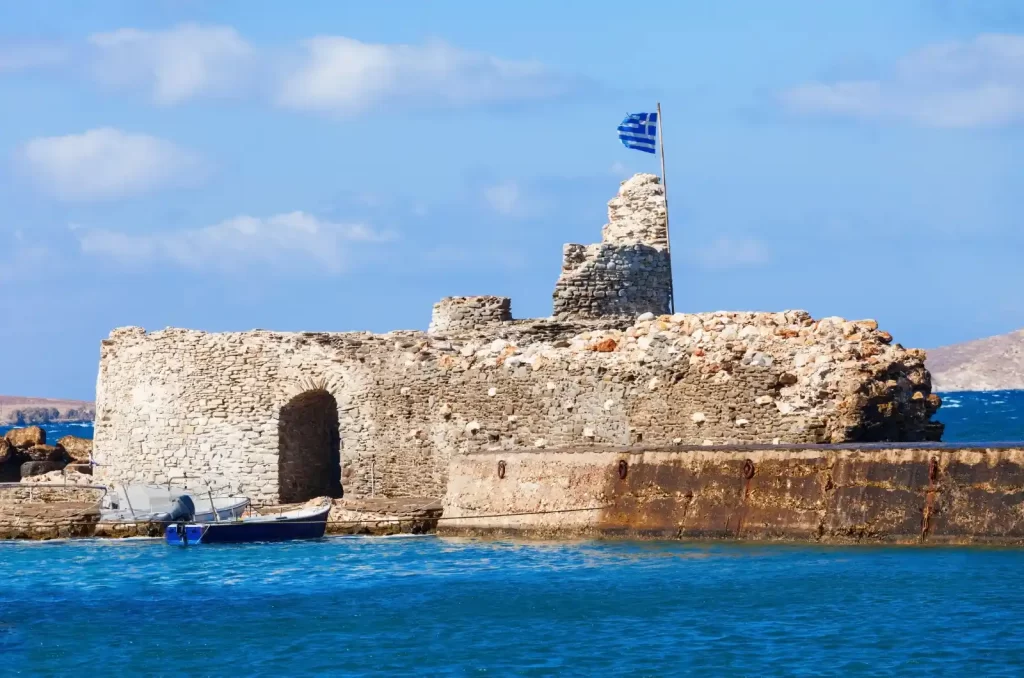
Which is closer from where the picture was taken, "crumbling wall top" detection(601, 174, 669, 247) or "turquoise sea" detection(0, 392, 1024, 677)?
"turquoise sea" detection(0, 392, 1024, 677)

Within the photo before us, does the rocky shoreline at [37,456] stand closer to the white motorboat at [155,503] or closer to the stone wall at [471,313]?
the white motorboat at [155,503]

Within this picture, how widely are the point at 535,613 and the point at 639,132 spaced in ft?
43.8

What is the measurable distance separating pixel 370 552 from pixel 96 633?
18.0 ft

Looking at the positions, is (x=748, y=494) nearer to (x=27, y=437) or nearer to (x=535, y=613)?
(x=535, y=613)

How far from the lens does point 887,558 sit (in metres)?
18.2

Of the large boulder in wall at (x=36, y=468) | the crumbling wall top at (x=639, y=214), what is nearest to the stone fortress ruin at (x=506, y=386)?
the crumbling wall top at (x=639, y=214)

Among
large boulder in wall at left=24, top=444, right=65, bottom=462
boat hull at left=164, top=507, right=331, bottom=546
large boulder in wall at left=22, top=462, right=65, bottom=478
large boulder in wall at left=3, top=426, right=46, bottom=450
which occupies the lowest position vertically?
boat hull at left=164, top=507, right=331, bottom=546

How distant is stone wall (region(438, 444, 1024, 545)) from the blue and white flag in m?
8.33

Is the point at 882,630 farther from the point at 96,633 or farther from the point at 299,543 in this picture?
the point at 299,543

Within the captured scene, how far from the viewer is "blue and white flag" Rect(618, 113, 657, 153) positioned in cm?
2853

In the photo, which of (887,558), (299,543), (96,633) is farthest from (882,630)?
(299,543)

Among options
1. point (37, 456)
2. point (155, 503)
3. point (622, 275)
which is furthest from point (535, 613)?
point (37, 456)

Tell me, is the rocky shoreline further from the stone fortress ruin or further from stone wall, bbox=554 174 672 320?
stone wall, bbox=554 174 672 320

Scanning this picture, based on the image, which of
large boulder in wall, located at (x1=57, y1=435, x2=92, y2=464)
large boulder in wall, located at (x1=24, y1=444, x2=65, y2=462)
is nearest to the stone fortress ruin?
large boulder in wall, located at (x1=24, y1=444, x2=65, y2=462)
